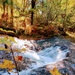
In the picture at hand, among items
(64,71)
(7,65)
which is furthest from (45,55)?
(7,65)

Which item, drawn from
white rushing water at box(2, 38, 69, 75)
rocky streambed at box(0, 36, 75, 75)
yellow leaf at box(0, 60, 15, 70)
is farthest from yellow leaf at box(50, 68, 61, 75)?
yellow leaf at box(0, 60, 15, 70)

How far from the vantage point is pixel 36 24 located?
11938 millimetres

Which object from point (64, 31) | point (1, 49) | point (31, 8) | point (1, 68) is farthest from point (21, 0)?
Answer: point (1, 68)

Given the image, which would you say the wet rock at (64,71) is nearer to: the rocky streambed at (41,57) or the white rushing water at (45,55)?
the rocky streambed at (41,57)

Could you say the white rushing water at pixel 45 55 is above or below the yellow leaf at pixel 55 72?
below

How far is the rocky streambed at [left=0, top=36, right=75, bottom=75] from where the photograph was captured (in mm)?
5652

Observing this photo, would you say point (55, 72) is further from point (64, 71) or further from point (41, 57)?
point (41, 57)

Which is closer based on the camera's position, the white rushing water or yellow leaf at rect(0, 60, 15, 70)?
yellow leaf at rect(0, 60, 15, 70)

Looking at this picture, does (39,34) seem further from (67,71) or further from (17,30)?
(67,71)

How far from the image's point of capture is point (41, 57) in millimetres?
7578

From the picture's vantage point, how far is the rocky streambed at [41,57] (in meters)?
5.65

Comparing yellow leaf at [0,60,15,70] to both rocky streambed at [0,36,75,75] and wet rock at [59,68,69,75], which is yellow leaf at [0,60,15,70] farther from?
wet rock at [59,68,69,75]

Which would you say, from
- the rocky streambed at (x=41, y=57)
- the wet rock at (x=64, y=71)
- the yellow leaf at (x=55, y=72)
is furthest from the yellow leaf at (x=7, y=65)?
the wet rock at (x=64, y=71)

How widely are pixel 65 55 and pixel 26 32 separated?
161 inches
